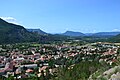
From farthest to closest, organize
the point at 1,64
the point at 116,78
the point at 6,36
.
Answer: the point at 6,36, the point at 1,64, the point at 116,78

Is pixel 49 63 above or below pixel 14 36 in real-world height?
below

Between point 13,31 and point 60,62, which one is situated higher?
point 13,31

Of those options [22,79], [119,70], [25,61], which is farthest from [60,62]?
[119,70]

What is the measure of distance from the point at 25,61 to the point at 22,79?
111 feet

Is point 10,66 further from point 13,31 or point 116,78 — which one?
point 13,31

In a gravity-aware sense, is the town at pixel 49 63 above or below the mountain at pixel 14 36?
below

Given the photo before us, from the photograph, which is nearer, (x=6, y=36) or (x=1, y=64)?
(x=1, y=64)

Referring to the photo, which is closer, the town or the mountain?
the town

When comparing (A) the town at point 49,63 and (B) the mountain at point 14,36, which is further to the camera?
(B) the mountain at point 14,36

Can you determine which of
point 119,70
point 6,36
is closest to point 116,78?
point 119,70

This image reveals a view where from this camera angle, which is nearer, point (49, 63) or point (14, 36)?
point (49, 63)

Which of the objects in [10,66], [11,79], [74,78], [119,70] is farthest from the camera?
[10,66]

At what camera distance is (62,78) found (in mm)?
37438

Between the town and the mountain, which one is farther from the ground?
the mountain
